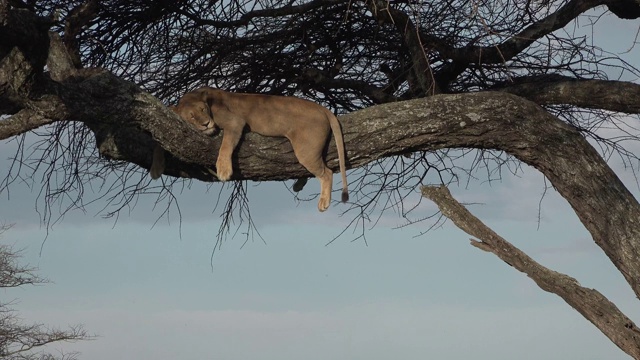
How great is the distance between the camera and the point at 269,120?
6902 millimetres

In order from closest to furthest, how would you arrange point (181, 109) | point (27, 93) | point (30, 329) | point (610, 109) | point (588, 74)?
point (27, 93), point (181, 109), point (610, 109), point (588, 74), point (30, 329)

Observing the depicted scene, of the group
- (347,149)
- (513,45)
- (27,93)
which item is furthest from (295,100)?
(513,45)

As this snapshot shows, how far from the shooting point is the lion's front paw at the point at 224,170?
6.61m

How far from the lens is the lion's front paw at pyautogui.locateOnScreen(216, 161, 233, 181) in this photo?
260 inches

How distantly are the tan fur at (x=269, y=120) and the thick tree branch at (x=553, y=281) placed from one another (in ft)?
2.86

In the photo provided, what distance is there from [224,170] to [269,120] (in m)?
0.55

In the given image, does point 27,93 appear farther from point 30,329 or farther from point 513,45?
point 30,329

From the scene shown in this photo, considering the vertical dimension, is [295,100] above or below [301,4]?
below

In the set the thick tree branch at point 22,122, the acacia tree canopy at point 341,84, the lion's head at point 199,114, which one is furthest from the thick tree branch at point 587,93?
the thick tree branch at point 22,122

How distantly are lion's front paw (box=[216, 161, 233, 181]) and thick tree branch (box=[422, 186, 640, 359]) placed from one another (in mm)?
1583

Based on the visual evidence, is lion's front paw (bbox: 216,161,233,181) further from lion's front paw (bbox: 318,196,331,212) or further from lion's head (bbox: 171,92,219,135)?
lion's front paw (bbox: 318,196,331,212)

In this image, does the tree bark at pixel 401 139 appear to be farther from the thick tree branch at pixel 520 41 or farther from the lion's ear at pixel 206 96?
Result: the thick tree branch at pixel 520 41

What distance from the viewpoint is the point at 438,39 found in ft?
28.6

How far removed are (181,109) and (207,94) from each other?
22cm
